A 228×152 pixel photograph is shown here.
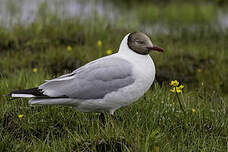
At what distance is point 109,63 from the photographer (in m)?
3.49

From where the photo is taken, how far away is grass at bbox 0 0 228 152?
3135 millimetres

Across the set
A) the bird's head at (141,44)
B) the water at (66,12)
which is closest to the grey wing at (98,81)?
the bird's head at (141,44)

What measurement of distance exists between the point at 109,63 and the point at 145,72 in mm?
327

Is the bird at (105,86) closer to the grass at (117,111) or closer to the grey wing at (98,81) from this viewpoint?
the grey wing at (98,81)

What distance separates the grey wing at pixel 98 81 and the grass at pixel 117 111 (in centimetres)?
Answer: 27

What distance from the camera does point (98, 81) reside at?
11.4ft

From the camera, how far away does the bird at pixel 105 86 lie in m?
3.43

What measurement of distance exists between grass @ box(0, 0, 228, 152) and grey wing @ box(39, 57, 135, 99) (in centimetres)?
27

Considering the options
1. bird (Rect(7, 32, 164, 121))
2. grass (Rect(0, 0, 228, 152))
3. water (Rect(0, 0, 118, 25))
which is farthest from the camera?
water (Rect(0, 0, 118, 25))

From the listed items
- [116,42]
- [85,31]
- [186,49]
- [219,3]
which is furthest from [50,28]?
[219,3]


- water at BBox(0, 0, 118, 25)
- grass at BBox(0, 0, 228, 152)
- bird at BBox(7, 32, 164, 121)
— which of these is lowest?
grass at BBox(0, 0, 228, 152)

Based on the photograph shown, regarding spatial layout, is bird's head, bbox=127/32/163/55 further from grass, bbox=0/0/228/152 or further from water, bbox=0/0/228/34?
water, bbox=0/0/228/34

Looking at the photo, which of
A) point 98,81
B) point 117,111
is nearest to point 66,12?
point 117,111

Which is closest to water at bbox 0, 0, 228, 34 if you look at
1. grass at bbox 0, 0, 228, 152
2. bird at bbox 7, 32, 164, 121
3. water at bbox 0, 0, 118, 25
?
water at bbox 0, 0, 118, 25
